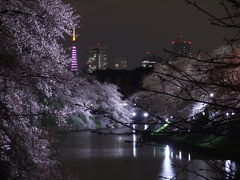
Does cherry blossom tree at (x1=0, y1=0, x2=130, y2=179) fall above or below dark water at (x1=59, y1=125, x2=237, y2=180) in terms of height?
above

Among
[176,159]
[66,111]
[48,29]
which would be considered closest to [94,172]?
[176,159]

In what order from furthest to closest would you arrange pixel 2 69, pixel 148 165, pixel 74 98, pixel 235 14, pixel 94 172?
pixel 148 165 → pixel 94 172 → pixel 74 98 → pixel 2 69 → pixel 235 14

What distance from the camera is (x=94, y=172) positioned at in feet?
59.0

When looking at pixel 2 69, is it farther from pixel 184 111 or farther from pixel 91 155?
pixel 184 111

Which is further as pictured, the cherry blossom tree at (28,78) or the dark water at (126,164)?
the dark water at (126,164)

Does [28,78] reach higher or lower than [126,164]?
higher

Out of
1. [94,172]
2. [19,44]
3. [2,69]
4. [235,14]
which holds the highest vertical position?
[19,44]

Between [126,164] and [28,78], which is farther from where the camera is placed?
[126,164]

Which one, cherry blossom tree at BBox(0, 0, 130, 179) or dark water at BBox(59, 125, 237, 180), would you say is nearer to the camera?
cherry blossom tree at BBox(0, 0, 130, 179)

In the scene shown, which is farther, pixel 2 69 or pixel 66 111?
pixel 66 111

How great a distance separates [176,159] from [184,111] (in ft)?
34.0

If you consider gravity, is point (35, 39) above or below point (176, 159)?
→ above

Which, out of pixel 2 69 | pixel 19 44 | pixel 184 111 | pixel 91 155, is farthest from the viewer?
pixel 184 111

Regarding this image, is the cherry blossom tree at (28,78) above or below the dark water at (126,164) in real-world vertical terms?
above
